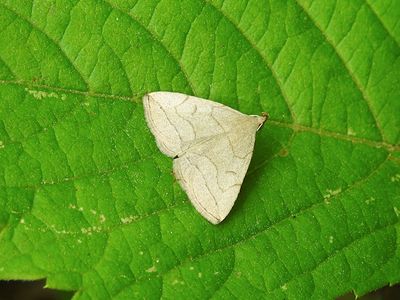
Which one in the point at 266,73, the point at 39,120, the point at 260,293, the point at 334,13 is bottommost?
the point at 260,293

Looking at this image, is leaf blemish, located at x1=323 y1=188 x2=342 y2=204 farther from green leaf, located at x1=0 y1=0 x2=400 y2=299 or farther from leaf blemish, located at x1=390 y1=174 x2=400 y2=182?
leaf blemish, located at x1=390 y1=174 x2=400 y2=182

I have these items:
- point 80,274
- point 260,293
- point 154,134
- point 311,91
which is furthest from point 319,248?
point 80,274

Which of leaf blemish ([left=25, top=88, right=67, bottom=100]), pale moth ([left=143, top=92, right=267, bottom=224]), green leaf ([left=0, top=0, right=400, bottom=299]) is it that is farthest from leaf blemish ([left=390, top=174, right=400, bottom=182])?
leaf blemish ([left=25, top=88, right=67, bottom=100])

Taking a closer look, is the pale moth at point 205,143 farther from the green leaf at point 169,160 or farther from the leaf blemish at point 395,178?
the leaf blemish at point 395,178

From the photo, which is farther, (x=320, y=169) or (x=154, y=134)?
(x=320, y=169)

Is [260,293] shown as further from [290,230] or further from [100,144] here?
[100,144]

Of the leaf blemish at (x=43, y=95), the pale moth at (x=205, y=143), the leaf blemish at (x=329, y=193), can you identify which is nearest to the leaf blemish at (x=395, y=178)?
the leaf blemish at (x=329, y=193)

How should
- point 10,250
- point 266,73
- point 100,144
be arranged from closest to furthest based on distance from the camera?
point 10,250 < point 100,144 < point 266,73
